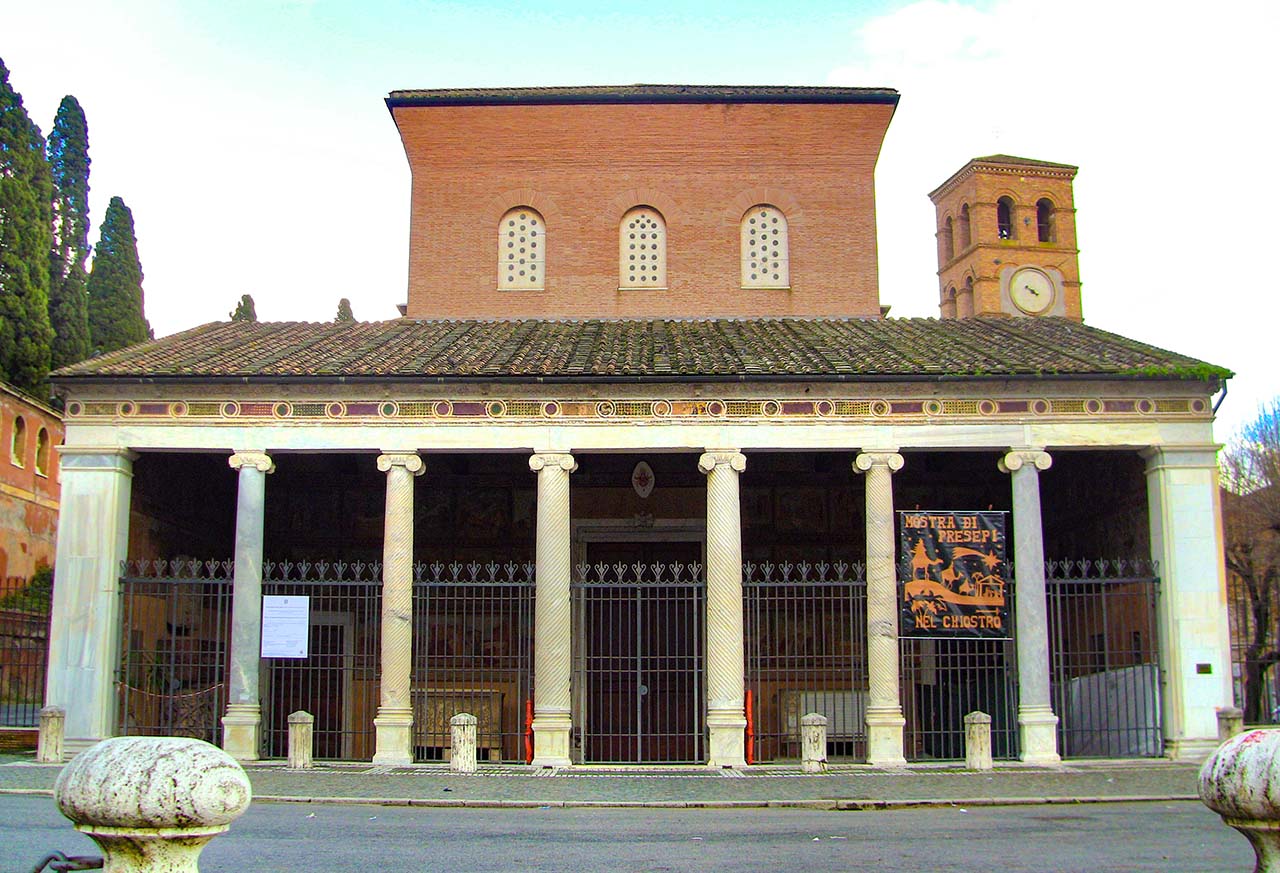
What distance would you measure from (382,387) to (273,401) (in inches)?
59.1

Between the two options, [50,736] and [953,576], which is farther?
[953,576]

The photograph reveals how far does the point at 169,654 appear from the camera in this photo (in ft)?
64.3

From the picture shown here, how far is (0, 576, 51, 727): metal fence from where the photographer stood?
1928 centimetres

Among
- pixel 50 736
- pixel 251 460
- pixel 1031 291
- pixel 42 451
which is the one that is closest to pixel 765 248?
pixel 251 460

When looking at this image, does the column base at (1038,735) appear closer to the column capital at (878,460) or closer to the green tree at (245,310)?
the column capital at (878,460)

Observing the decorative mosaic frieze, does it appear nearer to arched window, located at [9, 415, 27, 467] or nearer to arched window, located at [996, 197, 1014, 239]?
arched window, located at [9, 415, 27, 467]

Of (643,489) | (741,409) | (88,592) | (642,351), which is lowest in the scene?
(88,592)

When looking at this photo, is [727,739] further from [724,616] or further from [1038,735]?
[1038,735]

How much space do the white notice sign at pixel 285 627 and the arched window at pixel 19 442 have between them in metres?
16.5

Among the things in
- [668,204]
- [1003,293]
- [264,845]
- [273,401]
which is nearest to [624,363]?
[273,401]

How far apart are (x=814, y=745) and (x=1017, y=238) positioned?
158 ft

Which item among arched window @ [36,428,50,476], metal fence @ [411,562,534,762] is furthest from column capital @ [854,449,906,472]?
arched window @ [36,428,50,476]

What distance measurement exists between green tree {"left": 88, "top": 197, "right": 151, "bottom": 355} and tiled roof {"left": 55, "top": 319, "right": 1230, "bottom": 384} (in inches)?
743

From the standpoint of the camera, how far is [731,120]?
76.5 feet
